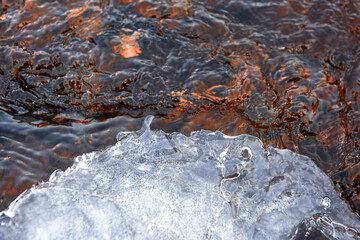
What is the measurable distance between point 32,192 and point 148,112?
116 cm

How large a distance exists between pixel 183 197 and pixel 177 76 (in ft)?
4.36

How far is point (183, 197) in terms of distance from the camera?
86.0 inches

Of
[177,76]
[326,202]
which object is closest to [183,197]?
[326,202]

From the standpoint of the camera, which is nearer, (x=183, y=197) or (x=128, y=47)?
(x=183, y=197)

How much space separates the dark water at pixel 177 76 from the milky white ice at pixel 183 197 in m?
0.19

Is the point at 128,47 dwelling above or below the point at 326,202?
above

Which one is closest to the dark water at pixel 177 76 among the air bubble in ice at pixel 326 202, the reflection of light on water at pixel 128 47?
the reflection of light on water at pixel 128 47

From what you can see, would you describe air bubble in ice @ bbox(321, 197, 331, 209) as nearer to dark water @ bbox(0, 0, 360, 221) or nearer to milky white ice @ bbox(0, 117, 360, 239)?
milky white ice @ bbox(0, 117, 360, 239)

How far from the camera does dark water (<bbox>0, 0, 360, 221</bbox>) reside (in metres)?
2.57

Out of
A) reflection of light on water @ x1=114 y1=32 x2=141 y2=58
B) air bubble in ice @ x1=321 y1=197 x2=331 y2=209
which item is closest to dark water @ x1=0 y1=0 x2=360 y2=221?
reflection of light on water @ x1=114 y1=32 x2=141 y2=58

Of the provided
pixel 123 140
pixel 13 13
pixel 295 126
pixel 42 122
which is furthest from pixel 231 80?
pixel 13 13

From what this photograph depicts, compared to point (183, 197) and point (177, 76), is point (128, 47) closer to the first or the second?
point (177, 76)

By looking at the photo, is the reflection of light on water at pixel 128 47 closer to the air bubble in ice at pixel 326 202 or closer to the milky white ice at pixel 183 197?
the milky white ice at pixel 183 197

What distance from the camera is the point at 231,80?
118 inches
